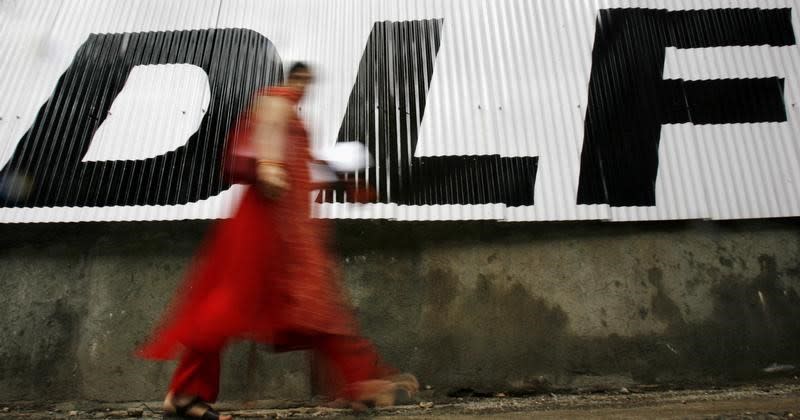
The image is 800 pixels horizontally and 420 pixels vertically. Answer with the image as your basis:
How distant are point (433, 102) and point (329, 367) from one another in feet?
8.61

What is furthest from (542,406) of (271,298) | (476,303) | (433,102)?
(433,102)

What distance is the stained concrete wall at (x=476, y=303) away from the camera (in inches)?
148

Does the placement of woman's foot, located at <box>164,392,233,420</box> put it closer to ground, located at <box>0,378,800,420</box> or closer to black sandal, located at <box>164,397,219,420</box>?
black sandal, located at <box>164,397,219,420</box>

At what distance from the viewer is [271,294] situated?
193 cm

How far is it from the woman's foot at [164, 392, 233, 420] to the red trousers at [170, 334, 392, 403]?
23 mm

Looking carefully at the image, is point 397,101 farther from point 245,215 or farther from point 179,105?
point 245,215

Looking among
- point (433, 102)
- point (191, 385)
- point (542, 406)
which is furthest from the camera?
point (433, 102)

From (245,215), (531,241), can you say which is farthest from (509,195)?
(245,215)

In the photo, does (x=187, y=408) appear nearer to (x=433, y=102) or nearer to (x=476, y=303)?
(x=476, y=303)

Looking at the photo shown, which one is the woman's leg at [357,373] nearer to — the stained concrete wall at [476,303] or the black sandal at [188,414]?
the black sandal at [188,414]

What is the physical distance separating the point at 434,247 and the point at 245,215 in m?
2.24

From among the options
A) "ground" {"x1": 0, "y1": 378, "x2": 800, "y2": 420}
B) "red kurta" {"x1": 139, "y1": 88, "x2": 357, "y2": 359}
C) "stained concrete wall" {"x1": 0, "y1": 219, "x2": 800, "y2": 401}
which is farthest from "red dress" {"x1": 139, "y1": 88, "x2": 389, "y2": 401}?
"stained concrete wall" {"x1": 0, "y1": 219, "x2": 800, "y2": 401}

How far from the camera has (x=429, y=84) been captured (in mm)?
4051

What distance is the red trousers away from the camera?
6.21 feet
